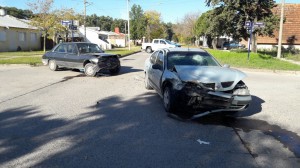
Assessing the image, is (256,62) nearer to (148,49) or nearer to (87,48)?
(87,48)

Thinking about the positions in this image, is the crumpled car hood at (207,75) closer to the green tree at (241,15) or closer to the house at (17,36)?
the green tree at (241,15)

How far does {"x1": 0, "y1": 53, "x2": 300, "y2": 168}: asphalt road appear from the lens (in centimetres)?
444

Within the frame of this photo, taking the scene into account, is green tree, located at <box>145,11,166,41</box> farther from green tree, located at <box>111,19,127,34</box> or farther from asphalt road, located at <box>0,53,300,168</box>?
asphalt road, located at <box>0,53,300,168</box>

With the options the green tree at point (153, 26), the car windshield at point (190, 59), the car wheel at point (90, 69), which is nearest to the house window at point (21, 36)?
the car wheel at point (90, 69)

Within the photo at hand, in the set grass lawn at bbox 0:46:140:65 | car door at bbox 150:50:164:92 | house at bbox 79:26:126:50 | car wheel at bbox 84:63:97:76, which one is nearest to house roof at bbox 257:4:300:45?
house at bbox 79:26:126:50

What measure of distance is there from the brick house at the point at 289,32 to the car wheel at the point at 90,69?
24.7 m

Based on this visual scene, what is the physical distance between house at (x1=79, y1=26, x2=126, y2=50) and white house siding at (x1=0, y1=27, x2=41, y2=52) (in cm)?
943

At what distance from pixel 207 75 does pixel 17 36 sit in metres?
33.1

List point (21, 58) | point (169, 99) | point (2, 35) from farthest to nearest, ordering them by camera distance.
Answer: point (2, 35) → point (21, 58) → point (169, 99)

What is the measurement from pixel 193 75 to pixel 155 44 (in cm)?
3025

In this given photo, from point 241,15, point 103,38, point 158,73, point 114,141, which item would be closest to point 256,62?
point 241,15

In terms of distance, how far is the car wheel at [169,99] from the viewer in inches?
262

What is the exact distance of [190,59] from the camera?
8.16 meters

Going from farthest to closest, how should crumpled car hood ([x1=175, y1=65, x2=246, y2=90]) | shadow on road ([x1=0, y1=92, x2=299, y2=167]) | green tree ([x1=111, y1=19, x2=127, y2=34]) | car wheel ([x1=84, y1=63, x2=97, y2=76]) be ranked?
green tree ([x1=111, y1=19, x2=127, y2=34]), car wheel ([x1=84, y1=63, x2=97, y2=76]), crumpled car hood ([x1=175, y1=65, x2=246, y2=90]), shadow on road ([x1=0, y1=92, x2=299, y2=167])
